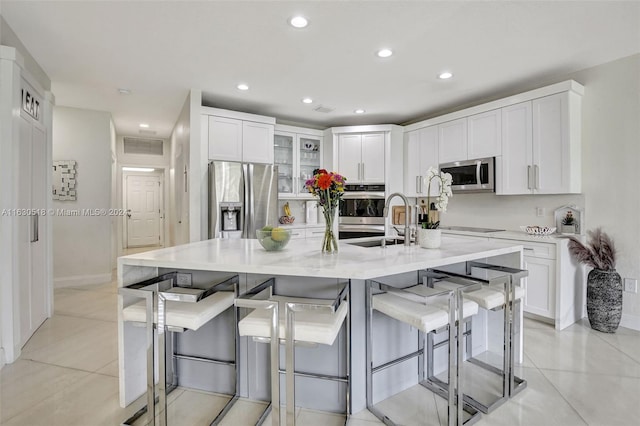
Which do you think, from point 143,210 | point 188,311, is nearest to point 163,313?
point 188,311

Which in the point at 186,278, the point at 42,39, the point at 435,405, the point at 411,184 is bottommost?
the point at 435,405

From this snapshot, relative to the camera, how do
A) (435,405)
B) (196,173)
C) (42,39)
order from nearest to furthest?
(435,405), (42,39), (196,173)

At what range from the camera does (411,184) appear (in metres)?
4.98

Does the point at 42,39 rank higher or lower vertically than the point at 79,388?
higher

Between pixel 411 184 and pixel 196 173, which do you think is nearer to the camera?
pixel 196 173

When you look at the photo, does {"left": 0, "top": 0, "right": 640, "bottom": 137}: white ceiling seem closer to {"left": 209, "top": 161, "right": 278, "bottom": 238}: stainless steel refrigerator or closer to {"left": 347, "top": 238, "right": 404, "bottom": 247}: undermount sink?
{"left": 209, "top": 161, "right": 278, "bottom": 238}: stainless steel refrigerator

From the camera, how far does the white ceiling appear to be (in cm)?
229

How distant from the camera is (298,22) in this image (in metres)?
2.42

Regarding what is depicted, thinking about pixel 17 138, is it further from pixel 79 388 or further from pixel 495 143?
pixel 495 143

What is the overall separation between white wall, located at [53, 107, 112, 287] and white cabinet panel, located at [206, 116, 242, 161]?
79.5 inches

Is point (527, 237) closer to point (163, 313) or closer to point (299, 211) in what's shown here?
point (299, 211)

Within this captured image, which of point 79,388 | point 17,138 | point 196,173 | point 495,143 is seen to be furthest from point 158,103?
point 495,143

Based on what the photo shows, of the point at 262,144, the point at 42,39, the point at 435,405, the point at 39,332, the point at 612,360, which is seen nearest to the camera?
the point at 435,405

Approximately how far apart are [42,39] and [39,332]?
2598mm
